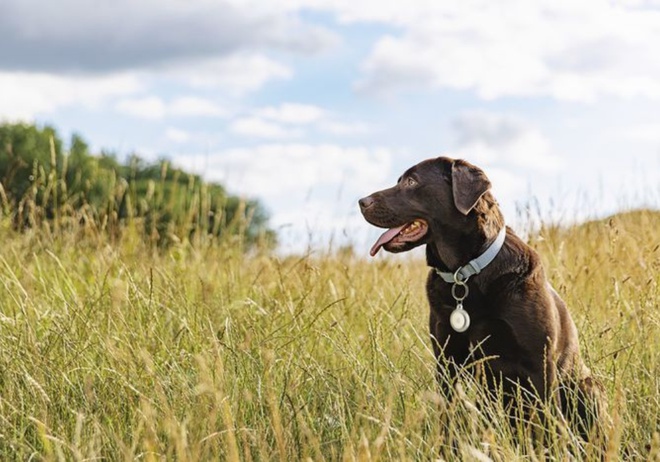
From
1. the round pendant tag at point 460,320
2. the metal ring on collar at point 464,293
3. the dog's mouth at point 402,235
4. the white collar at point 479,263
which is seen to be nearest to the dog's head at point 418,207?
the dog's mouth at point 402,235

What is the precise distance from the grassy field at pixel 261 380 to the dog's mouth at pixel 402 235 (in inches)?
16.1

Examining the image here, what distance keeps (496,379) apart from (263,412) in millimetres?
1091

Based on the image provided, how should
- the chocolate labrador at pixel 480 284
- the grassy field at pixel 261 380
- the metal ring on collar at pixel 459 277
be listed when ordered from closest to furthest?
the grassy field at pixel 261 380, the chocolate labrador at pixel 480 284, the metal ring on collar at pixel 459 277

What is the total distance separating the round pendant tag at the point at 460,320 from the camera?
13.2 ft

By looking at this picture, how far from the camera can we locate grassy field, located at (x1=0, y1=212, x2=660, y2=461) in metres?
3.17

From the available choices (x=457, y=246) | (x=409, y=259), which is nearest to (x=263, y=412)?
(x=457, y=246)

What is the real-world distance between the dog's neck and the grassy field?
0.41 m

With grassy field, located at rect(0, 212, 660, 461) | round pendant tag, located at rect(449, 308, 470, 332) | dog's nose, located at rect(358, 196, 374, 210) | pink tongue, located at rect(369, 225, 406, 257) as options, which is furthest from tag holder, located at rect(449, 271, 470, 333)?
dog's nose, located at rect(358, 196, 374, 210)

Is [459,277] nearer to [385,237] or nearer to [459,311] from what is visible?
[459,311]

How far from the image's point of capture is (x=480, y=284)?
4066 millimetres

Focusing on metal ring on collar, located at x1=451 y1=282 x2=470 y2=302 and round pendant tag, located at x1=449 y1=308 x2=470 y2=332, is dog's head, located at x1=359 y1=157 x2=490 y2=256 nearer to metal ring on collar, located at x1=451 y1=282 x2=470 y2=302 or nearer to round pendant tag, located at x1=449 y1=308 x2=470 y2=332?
metal ring on collar, located at x1=451 y1=282 x2=470 y2=302

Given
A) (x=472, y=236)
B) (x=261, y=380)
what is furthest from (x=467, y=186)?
(x=261, y=380)

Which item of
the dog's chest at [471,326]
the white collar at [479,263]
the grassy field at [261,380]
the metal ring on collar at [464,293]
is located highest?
the white collar at [479,263]

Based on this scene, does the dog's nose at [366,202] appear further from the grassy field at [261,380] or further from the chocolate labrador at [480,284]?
the grassy field at [261,380]
